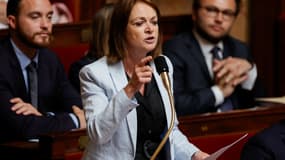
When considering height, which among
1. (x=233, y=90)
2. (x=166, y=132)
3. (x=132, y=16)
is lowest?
(x=233, y=90)

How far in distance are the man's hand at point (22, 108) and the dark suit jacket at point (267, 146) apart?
110 cm

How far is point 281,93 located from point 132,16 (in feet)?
8.17

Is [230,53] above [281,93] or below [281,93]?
above

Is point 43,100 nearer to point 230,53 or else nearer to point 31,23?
point 31,23

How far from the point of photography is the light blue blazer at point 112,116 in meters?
2.12

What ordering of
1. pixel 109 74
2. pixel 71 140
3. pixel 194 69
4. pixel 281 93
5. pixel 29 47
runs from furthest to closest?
pixel 281 93 < pixel 194 69 < pixel 29 47 < pixel 71 140 < pixel 109 74

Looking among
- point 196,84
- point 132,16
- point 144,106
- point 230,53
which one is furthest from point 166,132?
point 230,53

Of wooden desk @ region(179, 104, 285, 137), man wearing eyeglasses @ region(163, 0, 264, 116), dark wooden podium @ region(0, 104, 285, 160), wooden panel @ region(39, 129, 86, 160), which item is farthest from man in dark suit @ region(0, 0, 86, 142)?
man wearing eyeglasses @ region(163, 0, 264, 116)

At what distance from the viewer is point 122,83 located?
228 centimetres

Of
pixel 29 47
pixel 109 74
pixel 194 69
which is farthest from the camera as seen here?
pixel 194 69

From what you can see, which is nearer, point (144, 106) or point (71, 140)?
point (144, 106)

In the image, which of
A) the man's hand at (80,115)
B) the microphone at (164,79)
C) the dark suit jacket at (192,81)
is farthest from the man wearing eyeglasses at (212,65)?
the microphone at (164,79)

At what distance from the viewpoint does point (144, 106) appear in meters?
2.31

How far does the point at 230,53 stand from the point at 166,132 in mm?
1489
